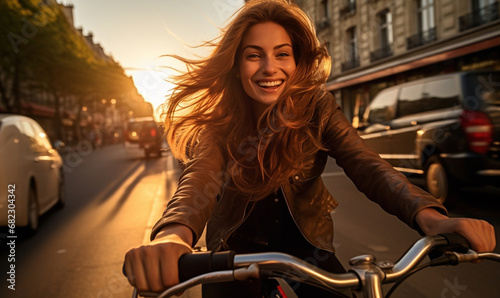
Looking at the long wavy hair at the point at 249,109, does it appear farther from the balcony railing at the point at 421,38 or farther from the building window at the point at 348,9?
the building window at the point at 348,9

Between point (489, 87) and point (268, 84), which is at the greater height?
point (489, 87)

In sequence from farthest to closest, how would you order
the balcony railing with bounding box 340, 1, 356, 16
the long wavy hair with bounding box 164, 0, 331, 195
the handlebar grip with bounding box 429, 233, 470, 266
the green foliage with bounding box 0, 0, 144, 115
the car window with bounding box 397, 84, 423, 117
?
the balcony railing with bounding box 340, 1, 356, 16 → the green foliage with bounding box 0, 0, 144, 115 → the car window with bounding box 397, 84, 423, 117 → the long wavy hair with bounding box 164, 0, 331, 195 → the handlebar grip with bounding box 429, 233, 470, 266

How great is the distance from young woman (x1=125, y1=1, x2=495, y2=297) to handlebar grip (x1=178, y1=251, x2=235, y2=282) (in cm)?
27

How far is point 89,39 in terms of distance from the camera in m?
84.2

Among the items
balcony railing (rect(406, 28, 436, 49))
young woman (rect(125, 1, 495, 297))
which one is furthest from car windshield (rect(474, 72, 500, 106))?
balcony railing (rect(406, 28, 436, 49))

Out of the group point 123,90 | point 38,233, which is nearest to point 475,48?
point 38,233

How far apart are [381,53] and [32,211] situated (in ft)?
67.1

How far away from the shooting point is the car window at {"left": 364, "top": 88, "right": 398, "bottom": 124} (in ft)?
28.0

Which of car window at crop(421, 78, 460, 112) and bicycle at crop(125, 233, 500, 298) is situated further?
car window at crop(421, 78, 460, 112)

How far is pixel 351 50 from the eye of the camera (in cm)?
2778

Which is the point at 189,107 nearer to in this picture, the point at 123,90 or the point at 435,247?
the point at 435,247

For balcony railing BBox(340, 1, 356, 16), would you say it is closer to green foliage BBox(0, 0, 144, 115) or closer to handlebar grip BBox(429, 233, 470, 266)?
green foliage BBox(0, 0, 144, 115)

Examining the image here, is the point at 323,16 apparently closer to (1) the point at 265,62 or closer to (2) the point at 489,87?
(2) the point at 489,87

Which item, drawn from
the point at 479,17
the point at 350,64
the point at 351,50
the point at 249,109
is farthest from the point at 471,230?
the point at 351,50
